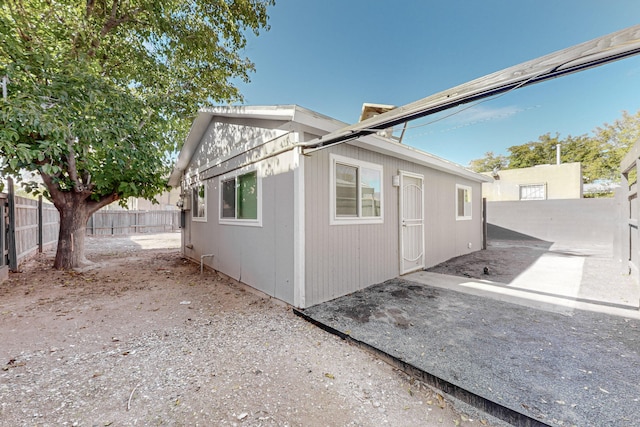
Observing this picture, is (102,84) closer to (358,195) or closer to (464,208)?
(358,195)

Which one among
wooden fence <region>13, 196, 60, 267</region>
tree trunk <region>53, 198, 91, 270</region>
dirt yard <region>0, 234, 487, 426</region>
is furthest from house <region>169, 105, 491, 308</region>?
wooden fence <region>13, 196, 60, 267</region>

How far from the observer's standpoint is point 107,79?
612 centimetres

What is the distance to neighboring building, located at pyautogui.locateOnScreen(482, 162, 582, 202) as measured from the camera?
1424cm

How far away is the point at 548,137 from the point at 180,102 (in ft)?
103

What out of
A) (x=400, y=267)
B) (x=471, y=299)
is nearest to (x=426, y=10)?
(x=400, y=267)

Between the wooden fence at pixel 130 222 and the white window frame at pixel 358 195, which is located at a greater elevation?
the white window frame at pixel 358 195

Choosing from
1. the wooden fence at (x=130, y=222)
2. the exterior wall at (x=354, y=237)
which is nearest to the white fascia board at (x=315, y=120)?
the exterior wall at (x=354, y=237)

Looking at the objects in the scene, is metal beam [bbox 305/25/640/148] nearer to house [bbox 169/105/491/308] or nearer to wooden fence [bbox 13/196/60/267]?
house [bbox 169/105/491/308]

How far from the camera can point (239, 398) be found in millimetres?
1978

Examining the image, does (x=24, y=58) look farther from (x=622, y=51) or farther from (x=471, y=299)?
(x=471, y=299)

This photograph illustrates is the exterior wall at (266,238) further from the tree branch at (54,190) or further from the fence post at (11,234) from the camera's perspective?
the fence post at (11,234)

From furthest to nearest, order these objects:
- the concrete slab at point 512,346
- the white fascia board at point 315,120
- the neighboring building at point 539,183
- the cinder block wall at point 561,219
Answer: the neighboring building at point 539,183, the cinder block wall at point 561,219, the white fascia board at point 315,120, the concrete slab at point 512,346

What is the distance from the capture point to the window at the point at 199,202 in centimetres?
674

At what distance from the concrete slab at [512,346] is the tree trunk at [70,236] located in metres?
6.67
